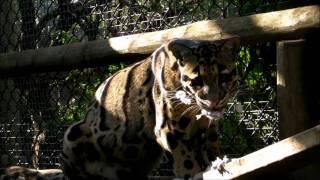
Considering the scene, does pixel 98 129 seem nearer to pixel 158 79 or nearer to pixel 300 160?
pixel 158 79

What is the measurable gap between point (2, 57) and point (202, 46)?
72.0 inches

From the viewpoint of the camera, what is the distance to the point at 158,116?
2852mm

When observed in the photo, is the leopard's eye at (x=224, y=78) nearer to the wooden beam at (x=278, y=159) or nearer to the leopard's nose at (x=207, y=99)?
the leopard's nose at (x=207, y=99)

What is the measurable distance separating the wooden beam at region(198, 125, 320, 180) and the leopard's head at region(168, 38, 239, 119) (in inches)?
9.3

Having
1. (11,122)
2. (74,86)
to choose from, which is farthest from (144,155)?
(11,122)

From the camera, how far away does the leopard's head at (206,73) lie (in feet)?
8.21

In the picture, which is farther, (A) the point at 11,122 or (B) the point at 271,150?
(A) the point at 11,122

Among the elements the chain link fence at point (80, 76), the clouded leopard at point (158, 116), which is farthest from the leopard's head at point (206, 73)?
the chain link fence at point (80, 76)

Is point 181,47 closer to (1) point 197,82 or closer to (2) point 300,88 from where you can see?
(1) point 197,82

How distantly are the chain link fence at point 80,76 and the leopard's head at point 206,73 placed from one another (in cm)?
63

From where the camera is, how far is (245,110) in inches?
137

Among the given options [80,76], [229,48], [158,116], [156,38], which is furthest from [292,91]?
[80,76]

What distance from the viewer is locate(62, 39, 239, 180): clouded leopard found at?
256cm

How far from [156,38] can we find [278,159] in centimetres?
116
